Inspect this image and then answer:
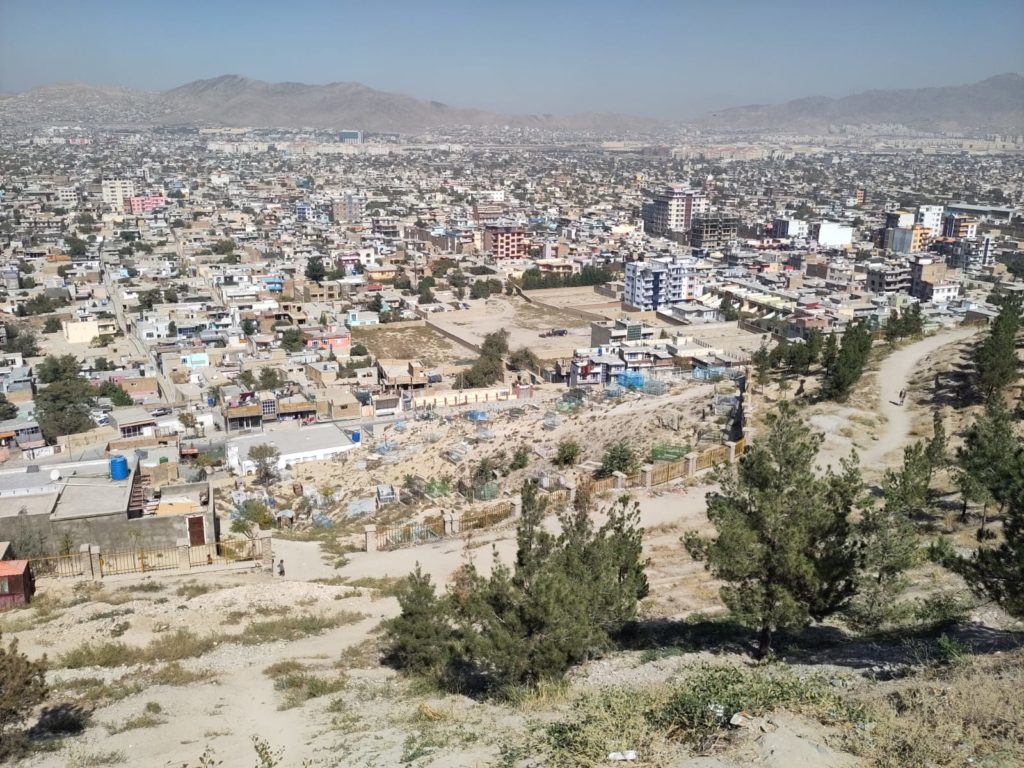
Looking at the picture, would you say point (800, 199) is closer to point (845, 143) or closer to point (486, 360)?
point (486, 360)

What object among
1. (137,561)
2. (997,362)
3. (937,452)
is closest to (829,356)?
(997,362)

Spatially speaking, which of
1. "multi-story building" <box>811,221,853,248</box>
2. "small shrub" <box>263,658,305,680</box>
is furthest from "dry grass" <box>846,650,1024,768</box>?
"multi-story building" <box>811,221,853,248</box>

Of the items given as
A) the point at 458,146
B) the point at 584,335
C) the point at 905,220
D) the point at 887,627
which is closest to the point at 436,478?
the point at 887,627

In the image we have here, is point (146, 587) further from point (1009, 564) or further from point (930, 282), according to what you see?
point (930, 282)

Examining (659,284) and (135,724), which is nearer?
(135,724)

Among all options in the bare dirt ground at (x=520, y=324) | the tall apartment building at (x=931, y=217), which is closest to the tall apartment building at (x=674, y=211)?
the tall apartment building at (x=931, y=217)

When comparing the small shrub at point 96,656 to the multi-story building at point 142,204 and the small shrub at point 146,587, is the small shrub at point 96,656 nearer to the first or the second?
the small shrub at point 146,587

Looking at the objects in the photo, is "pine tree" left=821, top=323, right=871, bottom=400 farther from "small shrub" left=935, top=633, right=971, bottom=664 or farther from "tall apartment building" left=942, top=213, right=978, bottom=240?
"tall apartment building" left=942, top=213, right=978, bottom=240
